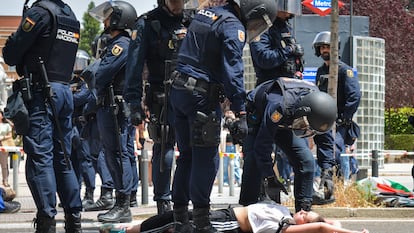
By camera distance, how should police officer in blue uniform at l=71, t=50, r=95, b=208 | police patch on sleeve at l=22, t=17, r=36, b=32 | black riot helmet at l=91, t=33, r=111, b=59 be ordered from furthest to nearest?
police officer in blue uniform at l=71, t=50, r=95, b=208 → black riot helmet at l=91, t=33, r=111, b=59 → police patch on sleeve at l=22, t=17, r=36, b=32

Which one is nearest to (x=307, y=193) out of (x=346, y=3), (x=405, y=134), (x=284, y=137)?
(x=284, y=137)

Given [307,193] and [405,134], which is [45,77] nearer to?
[307,193]

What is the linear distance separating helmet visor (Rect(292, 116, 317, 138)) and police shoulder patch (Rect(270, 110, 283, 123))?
189mm

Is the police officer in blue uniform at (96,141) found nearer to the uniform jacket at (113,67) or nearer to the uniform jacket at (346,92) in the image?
the uniform jacket at (113,67)

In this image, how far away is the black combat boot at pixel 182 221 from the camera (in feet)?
25.3

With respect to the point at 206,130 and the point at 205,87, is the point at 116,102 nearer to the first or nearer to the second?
the point at 205,87

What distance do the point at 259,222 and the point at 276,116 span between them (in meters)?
1.35

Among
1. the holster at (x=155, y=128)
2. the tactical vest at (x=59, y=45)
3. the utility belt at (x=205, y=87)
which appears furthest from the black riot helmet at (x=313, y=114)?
the tactical vest at (x=59, y=45)

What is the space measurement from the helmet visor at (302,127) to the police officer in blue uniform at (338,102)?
7.65 feet

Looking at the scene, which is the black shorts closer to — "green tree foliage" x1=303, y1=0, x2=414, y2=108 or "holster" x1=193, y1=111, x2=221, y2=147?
"holster" x1=193, y1=111, x2=221, y2=147

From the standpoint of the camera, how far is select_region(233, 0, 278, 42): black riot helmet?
25.6ft

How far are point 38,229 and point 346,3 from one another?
88.4 ft

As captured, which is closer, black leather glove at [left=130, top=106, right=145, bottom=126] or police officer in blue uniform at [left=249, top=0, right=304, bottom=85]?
black leather glove at [left=130, top=106, right=145, bottom=126]

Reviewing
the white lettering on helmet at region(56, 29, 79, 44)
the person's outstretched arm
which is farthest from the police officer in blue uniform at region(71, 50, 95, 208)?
the person's outstretched arm
